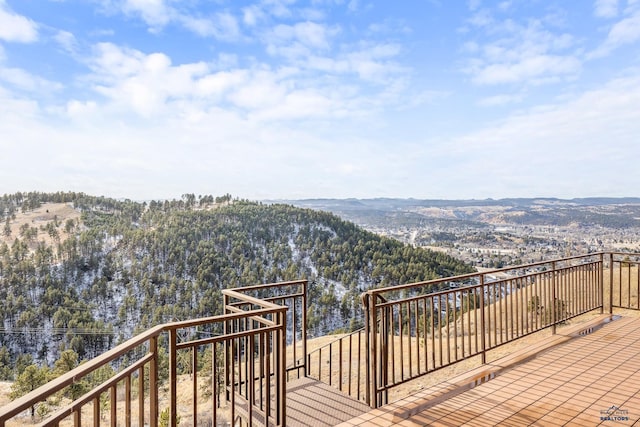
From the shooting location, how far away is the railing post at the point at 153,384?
162 centimetres

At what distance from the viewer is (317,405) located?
2883 millimetres

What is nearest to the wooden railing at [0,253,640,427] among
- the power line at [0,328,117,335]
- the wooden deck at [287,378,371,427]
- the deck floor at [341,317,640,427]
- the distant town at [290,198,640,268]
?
the wooden deck at [287,378,371,427]

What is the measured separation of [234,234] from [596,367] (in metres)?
63.2

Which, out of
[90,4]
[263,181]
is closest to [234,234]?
[263,181]

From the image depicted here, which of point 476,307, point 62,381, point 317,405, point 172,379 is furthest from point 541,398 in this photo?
point 62,381

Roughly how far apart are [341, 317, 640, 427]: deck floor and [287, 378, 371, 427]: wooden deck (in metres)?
0.09

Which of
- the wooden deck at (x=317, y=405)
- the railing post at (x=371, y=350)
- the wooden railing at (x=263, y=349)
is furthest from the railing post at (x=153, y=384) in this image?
the railing post at (x=371, y=350)

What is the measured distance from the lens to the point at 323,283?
185 ft

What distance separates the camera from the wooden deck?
2.67 metres

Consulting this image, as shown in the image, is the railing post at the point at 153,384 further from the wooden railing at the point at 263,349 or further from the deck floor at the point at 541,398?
the deck floor at the point at 541,398

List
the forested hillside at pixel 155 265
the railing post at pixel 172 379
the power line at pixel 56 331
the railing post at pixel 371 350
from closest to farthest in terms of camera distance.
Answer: the railing post at pixel 172 379, the railing post at pixel 371 350, the power line at pixel 56 331, the forested hillside at pixel 155 265

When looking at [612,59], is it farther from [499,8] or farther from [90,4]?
[90,4]

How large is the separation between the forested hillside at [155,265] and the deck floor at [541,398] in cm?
3742

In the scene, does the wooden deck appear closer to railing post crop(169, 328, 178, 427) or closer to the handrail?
railing post crop(169, 328, 178, 427)
